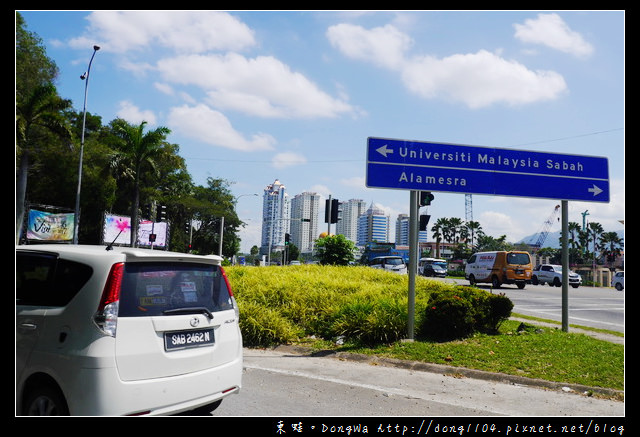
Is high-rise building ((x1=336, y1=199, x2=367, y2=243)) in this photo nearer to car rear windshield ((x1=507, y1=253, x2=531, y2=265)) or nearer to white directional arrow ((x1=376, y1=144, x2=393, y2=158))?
car rear windshield ((x1=507, y1=253, x2=531, y2=265))

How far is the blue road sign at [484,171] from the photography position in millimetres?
9641

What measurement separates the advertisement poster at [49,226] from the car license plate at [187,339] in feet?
113

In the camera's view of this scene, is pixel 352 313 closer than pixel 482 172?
Yes

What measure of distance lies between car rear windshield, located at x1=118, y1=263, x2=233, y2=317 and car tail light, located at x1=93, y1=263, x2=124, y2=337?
0.04 meters

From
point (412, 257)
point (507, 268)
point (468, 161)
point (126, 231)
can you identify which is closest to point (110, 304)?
point (412, 257)

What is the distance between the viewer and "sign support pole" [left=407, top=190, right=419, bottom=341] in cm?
908

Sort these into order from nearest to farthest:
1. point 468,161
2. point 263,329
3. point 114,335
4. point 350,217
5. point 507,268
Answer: point 114,335, point 263,329, point 468,161, point 507,268, point 350,217

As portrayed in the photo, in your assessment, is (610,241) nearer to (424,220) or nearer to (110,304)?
(424,220)

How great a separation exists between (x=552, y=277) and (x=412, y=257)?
3163 centimetres

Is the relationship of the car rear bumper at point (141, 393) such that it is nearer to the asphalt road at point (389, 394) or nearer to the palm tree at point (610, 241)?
the asphalt road at point (389, 394)

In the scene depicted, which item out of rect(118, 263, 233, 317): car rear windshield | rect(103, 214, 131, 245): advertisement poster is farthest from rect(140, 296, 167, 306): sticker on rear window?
rect(103, 214, 131, 245): advertisement poster

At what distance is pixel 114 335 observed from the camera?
12.1ft
